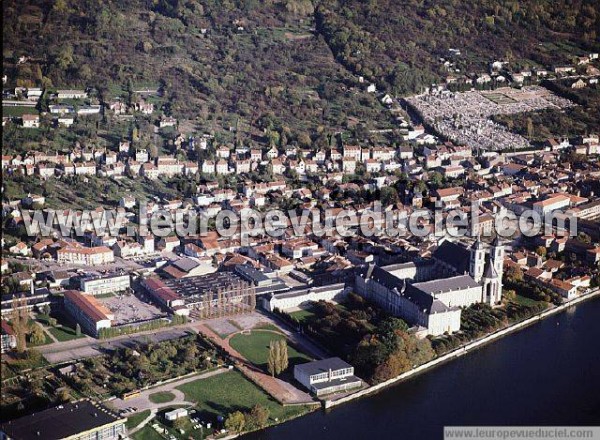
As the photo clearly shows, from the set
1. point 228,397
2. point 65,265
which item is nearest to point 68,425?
point 228,397

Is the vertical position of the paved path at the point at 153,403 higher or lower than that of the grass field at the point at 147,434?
higher

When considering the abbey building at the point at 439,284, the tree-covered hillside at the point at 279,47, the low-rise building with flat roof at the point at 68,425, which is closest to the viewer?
the low-rise building with flat roof at the point at 68,425

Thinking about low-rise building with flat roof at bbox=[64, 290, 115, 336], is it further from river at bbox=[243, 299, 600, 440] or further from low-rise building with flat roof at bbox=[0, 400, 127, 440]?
river at bbox=[243, 299, 600, 440]

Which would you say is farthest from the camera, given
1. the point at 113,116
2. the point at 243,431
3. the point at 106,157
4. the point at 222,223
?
the point at 113,116

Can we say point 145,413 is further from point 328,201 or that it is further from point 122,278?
point 328,201

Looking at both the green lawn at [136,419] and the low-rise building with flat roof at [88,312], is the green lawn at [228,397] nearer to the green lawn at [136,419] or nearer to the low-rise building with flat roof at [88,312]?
the green lawn at [136,419]

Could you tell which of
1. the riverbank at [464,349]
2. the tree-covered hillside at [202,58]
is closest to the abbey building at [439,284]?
the riverbank at [464,349]

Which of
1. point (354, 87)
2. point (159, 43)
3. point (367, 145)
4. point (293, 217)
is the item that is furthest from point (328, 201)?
point (159, 43)
